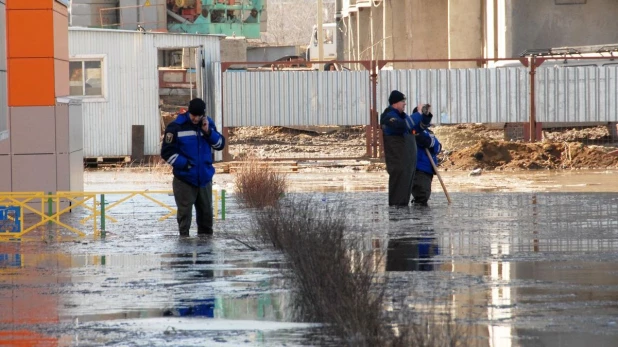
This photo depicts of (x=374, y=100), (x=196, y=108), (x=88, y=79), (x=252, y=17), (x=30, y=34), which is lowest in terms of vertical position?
(x=196, y=108)

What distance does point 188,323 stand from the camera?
314 inches

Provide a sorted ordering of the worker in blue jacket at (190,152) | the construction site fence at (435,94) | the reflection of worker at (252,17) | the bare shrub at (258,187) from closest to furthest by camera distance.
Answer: the worker in blue jacket at (190,152) < the bare shrub at (258,187) < the construction site fence at (435,94) < the reflection of worker at (252,17)

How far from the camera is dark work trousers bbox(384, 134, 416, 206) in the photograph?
671 inches

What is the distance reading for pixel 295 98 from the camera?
96.7 ft

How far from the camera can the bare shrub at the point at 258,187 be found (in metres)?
17.7

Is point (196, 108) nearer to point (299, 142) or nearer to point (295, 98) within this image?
point (295, 98)

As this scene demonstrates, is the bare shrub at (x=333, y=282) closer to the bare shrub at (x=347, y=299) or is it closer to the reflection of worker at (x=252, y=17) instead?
the bare shrub at (x=347, y=299)

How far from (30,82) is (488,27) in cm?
2865

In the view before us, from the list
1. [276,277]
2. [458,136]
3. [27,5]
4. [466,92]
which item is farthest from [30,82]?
[458,136]

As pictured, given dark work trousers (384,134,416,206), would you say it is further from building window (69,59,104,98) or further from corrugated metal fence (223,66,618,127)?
building window (69,59,104,98)

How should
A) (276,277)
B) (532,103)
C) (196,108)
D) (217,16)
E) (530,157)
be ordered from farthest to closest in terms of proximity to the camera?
(217,16) < (532,103) < (530,157) < (196,108) < (276,277)

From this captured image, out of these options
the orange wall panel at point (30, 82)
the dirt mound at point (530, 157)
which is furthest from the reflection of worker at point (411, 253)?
the dirt mound at point (530, 157)

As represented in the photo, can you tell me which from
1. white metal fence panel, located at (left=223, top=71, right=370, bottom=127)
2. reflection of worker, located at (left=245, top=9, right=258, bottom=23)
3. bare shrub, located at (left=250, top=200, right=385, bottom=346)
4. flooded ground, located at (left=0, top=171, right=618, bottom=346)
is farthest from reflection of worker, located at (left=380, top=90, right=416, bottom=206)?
reflection of worker, located at (left=245, top=9, right=258, bottom=23)

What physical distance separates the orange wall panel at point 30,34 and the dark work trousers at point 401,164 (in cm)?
505
